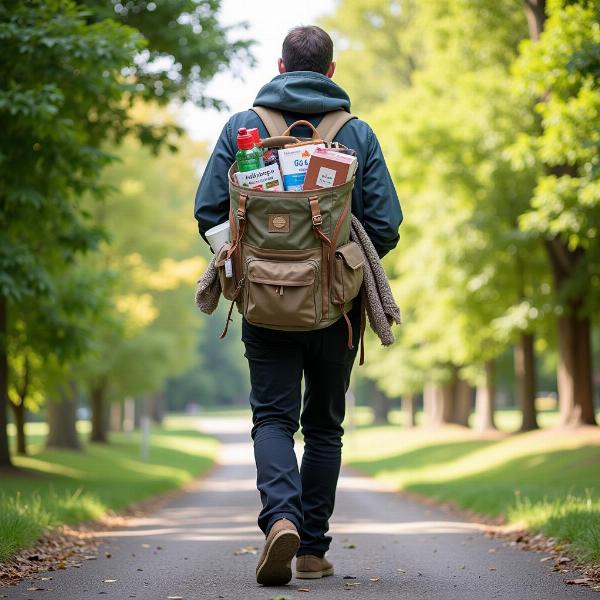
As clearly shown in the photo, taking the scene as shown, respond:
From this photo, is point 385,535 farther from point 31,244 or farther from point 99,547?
point 31,244

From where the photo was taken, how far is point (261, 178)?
4.62 meters

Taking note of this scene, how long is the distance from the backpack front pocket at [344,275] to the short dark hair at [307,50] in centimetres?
94

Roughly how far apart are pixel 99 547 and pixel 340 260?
329 cm

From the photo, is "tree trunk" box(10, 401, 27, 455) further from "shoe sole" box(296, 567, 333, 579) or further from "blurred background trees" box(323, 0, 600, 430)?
"shoe sole" box(296, 567, 333, 579)

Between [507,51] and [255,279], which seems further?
[507,51]

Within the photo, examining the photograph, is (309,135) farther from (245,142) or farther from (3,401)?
(3,401)

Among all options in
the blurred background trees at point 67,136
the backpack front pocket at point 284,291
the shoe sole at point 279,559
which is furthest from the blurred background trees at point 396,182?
the shoe sole at point 279,559

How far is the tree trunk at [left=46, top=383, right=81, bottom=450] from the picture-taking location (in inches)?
906

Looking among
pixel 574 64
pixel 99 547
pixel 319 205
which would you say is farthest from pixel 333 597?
pixel 574 64

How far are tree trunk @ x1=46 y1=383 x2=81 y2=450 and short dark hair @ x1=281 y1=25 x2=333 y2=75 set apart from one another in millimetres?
18896

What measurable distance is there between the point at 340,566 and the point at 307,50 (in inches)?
108

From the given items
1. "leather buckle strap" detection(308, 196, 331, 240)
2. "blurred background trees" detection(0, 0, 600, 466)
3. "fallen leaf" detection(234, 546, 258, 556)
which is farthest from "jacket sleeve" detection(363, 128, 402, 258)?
"blurred background trees" detection(0, 0, 600, 466)

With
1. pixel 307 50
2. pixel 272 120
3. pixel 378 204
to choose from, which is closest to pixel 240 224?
pixel 272 120

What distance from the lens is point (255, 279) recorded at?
4.53 m
